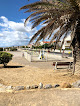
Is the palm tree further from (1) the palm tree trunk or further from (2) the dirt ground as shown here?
(2) the dirt ground

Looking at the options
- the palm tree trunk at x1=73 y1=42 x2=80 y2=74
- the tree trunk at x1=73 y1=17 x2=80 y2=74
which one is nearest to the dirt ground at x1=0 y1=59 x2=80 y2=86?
the palm tree trunk at x1=73 y1=42 x2=80 y2=74

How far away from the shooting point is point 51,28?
5496 mm

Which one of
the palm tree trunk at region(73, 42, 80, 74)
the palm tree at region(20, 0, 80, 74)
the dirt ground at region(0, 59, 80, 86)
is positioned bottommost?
the dirt ground at region(0, 59, 80, 86)

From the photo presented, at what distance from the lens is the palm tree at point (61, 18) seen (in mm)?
5208

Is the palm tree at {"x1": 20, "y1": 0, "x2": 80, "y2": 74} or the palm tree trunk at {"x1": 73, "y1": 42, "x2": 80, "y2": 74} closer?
the palm tree at {"x1": 20, "y1": 0, "x2": 80, "y2": 74}

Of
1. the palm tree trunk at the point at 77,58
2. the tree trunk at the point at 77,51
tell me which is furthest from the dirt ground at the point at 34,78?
the tree trunk at the point at 77,51

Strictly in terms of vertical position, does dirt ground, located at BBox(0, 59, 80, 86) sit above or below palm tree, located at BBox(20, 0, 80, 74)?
below

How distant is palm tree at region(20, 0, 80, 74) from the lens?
5208 mm

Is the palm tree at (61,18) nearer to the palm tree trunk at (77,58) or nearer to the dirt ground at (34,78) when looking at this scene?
the palm tree trunk at (77,58)

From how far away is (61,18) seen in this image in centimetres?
482

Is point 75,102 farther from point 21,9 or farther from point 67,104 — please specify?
point 21,9

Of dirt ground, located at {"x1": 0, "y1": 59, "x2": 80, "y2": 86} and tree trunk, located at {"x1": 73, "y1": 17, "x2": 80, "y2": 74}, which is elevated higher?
tree trunk, located at {"x1": 73, "y1": 17, "x2": 80, "y2": 74}

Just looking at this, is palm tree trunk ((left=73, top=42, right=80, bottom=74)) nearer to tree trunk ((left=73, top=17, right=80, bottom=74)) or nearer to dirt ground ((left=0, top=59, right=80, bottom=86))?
tree trunk ((left=73, top=17, right=80, bottom=74))

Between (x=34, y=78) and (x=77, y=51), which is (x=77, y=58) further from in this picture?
(x=34, y=78)
